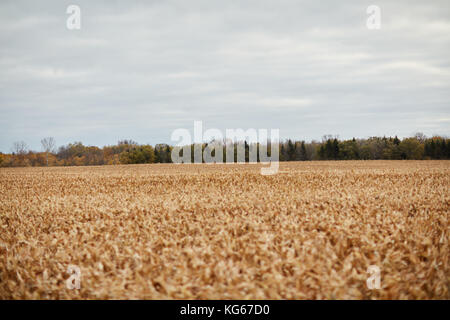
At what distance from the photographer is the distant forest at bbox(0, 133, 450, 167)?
96000mm

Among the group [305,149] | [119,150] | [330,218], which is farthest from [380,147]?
[330,218]

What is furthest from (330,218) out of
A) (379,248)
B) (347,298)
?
(347,298)

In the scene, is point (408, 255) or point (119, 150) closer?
point (408, 255)

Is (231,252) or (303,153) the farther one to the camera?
(303,153)

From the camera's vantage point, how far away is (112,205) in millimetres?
13734

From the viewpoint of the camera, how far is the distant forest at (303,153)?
315 ft

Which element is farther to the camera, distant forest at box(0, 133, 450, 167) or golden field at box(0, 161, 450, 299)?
distant forest at box(0, 133, 450, 167)

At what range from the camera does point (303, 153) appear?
11306cm

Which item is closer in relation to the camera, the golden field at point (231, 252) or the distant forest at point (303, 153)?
the golden field at point (231, 252)

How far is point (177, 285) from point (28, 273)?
3.27m
